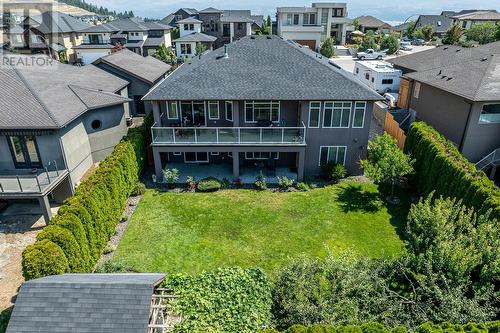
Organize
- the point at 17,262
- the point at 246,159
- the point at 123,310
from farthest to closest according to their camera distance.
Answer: the point at 246,159, the point at 17,262, the point at 123,310

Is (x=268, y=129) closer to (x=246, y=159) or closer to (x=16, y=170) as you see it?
(x=246, y=159)

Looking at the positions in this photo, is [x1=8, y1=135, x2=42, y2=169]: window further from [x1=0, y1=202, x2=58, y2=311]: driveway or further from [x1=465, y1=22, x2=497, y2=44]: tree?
[x1=465, y1=22, x2=497, y2=44]: tree

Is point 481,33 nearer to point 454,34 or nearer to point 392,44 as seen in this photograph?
point 454,34

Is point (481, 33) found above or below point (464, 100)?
above

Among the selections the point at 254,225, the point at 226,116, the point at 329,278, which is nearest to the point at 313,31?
the point at 226,116

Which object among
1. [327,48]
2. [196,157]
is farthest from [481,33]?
[196,157]

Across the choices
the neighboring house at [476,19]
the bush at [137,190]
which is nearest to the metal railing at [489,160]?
the bush at [137,190]

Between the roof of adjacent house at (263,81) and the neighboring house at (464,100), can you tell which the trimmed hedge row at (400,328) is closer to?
the roof of adjacent house at (263,81)

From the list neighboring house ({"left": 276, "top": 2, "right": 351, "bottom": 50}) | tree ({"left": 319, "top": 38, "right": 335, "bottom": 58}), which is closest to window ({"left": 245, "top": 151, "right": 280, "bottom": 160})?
neighboring house ({"left": 276, "top": 2, "right": 351, "bottom": 50})
